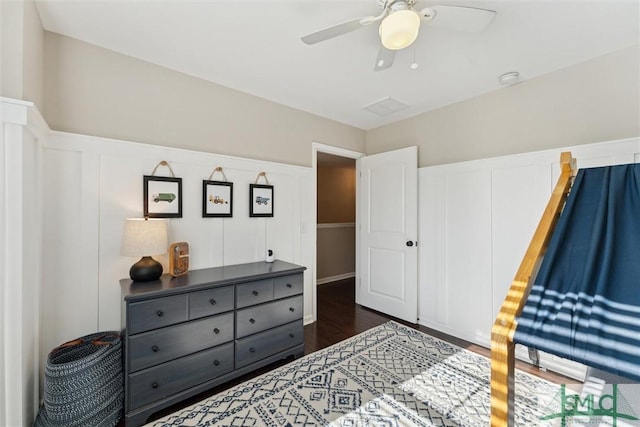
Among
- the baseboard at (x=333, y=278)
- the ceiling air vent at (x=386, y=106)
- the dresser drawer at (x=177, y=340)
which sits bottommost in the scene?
the baseboard at (x=333, y=278)

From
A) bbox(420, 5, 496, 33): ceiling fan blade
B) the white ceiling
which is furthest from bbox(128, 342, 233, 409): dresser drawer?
bbox(420, 5, 496, 33): ceiling fan blade

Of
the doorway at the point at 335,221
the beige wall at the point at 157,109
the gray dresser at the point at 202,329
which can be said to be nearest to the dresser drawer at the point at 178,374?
the gray dresser at the point at 202,329

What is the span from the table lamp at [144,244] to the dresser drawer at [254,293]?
23.6 inches

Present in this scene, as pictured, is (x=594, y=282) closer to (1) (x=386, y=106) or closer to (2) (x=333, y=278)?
(1) (x=386, y=106)

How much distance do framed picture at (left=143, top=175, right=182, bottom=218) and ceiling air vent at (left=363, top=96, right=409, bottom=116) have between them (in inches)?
84.6

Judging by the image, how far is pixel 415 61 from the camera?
85.7 inches

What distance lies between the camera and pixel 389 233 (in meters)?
3.45

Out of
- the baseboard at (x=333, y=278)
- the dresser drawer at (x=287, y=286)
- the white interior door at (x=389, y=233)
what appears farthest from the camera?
the baseboard at (x=333, y=278)

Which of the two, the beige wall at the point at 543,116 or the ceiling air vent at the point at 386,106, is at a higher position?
the ceiling air vent at the point at 386,106

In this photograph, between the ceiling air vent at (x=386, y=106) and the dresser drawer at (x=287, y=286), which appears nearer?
the dresser drawer at (x=287, y=286)

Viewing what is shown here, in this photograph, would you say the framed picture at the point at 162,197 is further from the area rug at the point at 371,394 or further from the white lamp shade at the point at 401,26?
the white lamp shade at the point at 401,26

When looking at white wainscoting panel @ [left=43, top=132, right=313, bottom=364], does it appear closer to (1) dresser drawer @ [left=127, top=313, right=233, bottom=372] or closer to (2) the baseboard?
(1) dresser drawer @ [left=127, top=313, right=233, bottom=372]

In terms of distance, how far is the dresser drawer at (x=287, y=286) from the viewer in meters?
2.32

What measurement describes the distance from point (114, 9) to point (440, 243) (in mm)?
3331
